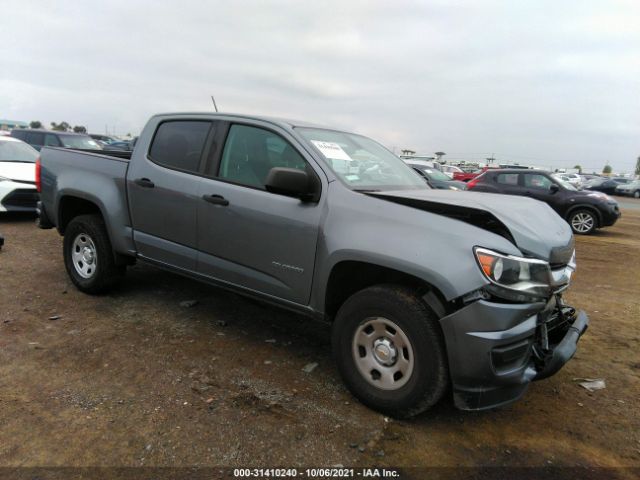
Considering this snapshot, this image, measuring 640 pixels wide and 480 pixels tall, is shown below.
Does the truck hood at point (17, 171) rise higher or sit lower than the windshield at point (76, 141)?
lower

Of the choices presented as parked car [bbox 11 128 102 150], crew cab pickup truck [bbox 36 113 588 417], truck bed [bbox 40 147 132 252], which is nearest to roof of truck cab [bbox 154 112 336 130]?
crew cab pickup truck [bbox 36 113 588 417]

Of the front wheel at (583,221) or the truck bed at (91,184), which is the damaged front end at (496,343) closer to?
the truck bed at (91,184)

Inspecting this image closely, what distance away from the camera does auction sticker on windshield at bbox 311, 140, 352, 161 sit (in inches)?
134

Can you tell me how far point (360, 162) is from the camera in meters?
3.67

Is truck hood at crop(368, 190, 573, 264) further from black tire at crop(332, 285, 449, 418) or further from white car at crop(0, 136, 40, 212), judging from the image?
white car at crop(0, 136, 40, 212)

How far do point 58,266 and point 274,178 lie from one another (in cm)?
410

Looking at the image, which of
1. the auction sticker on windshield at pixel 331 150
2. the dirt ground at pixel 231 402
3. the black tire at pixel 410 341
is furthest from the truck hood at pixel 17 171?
the black tire at pixel 410 341

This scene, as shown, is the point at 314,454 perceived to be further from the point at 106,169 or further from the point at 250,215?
the point at 106,169

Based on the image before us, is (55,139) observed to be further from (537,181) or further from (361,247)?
(537,181)

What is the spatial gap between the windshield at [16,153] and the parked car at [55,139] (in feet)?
9.81

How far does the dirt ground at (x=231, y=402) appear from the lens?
255cm

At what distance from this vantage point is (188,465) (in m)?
2.40

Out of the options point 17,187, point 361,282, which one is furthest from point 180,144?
point 17,187

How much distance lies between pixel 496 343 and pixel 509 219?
75 centimetres
